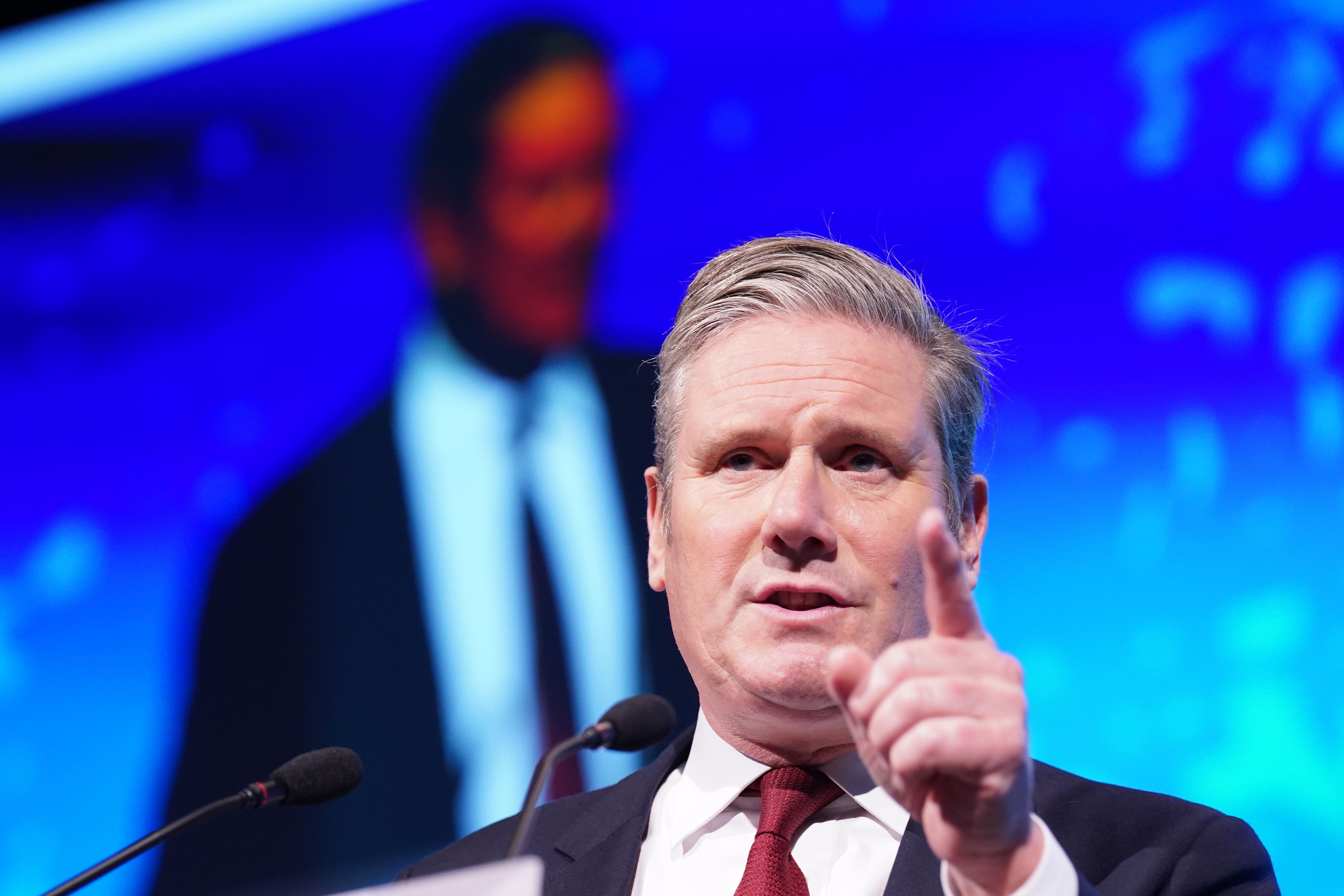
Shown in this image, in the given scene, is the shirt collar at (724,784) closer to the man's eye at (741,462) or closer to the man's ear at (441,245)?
the man's eye at (741,462)

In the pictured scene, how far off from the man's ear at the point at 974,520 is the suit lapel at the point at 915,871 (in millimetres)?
476

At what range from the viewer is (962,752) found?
100 cm

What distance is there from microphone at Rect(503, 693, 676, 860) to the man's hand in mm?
389

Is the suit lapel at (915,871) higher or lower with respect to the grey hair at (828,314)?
lower

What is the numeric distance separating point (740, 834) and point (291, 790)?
598 millimetres

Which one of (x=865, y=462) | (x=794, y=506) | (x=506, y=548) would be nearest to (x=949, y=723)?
(x=794, y=506)

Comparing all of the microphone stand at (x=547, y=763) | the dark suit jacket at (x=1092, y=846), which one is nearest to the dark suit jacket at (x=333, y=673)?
the dark suit jacket at (x=1092, y=846)

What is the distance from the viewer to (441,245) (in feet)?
10.1

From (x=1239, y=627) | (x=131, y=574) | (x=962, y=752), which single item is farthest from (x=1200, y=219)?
(x=131, y=574)

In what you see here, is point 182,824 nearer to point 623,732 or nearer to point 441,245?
point 623,732

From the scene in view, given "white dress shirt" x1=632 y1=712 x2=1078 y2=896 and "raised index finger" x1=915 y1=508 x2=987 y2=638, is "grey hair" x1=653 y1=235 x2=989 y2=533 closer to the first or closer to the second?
"white dress shirt" x1=632 y1=712 x2=1078 y2=896

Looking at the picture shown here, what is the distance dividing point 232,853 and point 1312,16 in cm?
289

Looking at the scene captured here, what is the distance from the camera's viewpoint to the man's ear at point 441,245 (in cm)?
307

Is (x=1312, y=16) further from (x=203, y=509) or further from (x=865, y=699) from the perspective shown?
(x=203, y=509)
